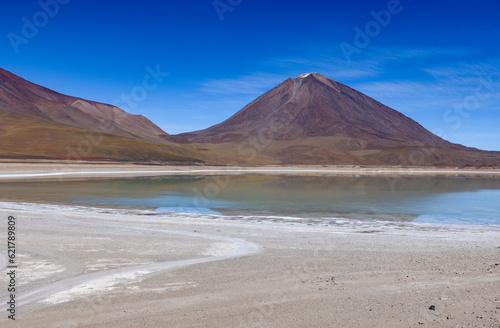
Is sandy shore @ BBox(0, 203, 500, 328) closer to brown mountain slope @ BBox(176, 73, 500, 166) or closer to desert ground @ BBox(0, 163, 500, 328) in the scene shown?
desert ground @ BBox(0, 163, 500, 328)

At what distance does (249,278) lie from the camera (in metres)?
7.32

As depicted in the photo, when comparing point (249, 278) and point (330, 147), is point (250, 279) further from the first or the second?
point (330, 147)

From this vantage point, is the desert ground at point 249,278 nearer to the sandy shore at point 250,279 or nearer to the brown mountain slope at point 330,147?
the sandy shore at point 250,279

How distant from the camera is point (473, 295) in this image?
20.9 ft

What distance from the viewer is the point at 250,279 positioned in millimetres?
7262

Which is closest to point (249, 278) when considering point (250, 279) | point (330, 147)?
point (250, 279)

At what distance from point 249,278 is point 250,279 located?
57 millimetres

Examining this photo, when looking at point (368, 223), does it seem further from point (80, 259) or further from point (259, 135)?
point (259, 135)

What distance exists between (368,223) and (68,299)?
1159cm

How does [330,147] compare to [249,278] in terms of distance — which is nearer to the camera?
[249,278]

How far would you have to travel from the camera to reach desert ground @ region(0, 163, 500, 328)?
5.61 metres

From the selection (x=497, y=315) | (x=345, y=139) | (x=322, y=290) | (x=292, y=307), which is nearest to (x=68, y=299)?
(x=292, y=307)

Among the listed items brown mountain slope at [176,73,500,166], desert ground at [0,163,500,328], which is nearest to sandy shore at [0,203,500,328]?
desert ground at [0,163,500,328]

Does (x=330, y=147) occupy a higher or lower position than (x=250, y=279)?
higher
